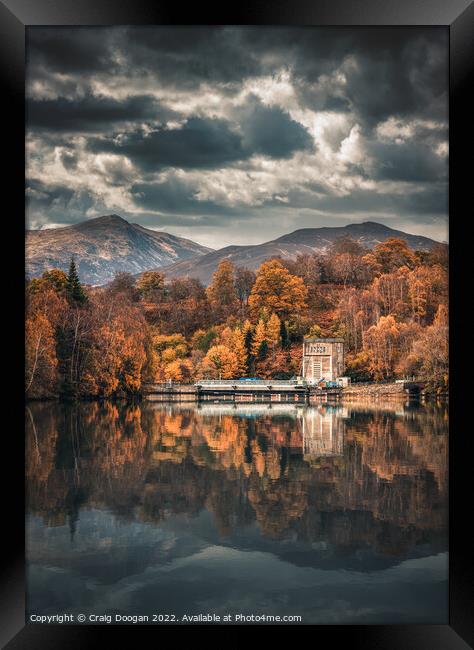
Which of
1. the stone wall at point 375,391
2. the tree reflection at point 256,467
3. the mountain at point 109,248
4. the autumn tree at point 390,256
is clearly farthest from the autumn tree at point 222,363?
the autumn tree at point 390,256

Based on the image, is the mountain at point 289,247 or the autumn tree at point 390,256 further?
the mountain at point 289,247

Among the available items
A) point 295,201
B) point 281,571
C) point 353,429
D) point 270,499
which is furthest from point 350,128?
point 281,571

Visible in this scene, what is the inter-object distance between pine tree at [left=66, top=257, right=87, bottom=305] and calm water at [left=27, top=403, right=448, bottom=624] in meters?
1.21

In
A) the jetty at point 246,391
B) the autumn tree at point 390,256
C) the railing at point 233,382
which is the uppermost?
the autumn tree at point 390,256

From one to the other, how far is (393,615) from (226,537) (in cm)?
155

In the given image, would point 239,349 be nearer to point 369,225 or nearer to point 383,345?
point 383,345

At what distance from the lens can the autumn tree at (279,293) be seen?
823 centimetres

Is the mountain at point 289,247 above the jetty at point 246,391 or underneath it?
above

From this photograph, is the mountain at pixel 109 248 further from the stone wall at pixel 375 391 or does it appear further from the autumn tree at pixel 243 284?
the stone wall at pixel 375 391

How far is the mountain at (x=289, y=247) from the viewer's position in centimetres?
770
